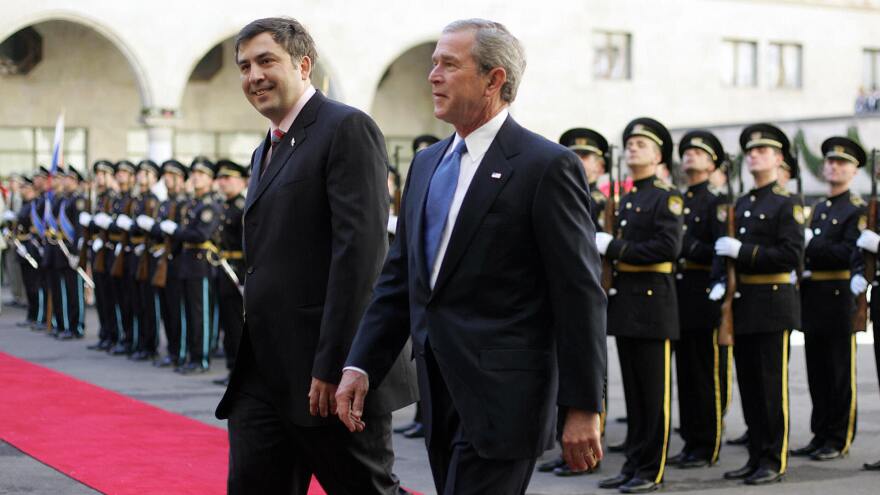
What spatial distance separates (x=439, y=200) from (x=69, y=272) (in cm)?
1299

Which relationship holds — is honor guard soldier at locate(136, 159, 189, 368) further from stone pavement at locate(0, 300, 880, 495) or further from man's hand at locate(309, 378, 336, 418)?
man's hand at locate(309, 378, 336, 418)

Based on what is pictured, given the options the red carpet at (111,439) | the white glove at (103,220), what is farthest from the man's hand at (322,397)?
the white glove at (103,220)

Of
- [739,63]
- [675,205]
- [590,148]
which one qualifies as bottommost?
[675,205]

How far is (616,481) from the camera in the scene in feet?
23.9

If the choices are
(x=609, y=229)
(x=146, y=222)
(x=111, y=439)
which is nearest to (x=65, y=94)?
(x=146, y=222)

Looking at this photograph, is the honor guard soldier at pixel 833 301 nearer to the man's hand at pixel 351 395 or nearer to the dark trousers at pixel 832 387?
the dark trousers at pixel 832 387

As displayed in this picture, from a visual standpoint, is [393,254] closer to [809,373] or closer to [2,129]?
[809,373]

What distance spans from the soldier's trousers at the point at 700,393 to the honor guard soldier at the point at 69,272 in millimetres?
9061

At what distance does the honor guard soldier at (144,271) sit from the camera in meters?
13.3

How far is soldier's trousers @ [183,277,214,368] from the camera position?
12539 millimetres

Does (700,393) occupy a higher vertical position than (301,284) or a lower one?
lower

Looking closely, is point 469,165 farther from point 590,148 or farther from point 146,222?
point 146,222

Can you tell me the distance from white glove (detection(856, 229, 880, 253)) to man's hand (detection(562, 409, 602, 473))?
5.16 m

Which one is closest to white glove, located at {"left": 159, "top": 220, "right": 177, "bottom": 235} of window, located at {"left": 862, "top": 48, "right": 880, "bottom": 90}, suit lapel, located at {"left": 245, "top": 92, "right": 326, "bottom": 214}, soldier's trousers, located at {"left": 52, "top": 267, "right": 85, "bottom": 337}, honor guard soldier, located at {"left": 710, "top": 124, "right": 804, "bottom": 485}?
soldier's trousers, located at {"left": 52, "top": 267, "right": 85, "bottom": 337}
